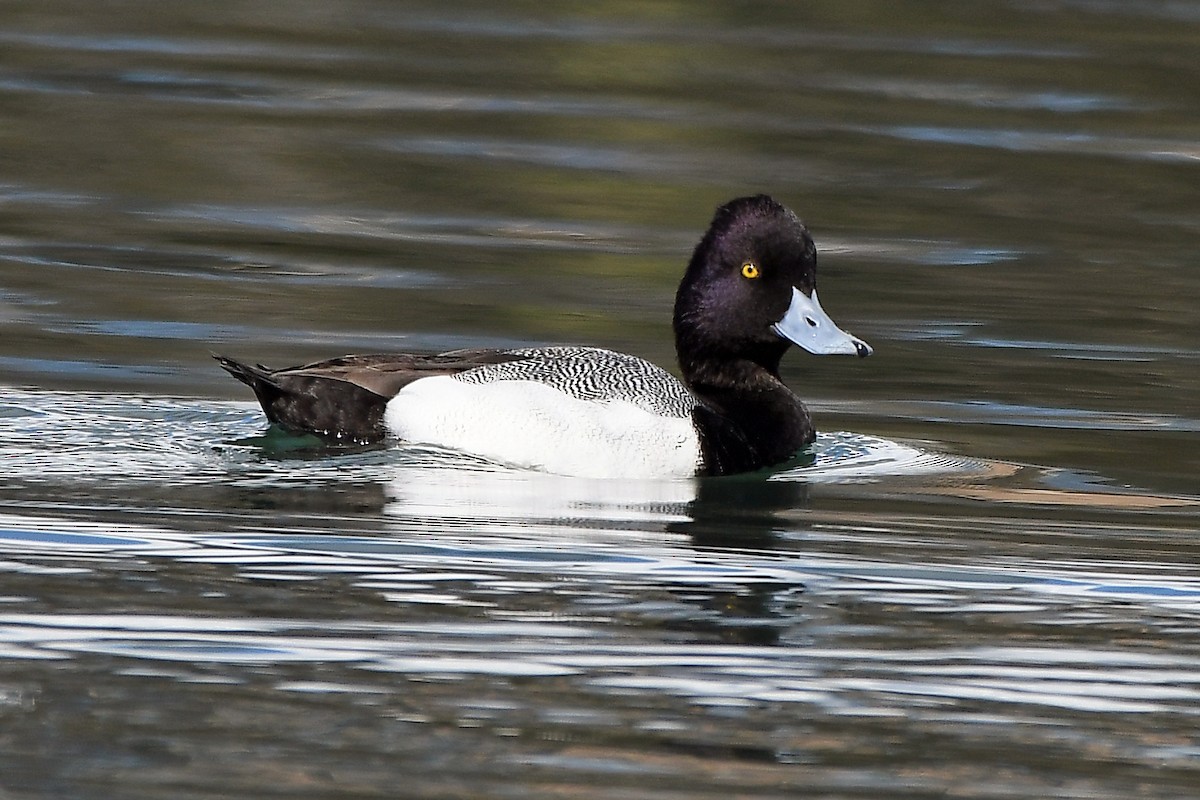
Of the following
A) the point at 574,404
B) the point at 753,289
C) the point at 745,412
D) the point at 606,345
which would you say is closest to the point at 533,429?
the point at 574,404

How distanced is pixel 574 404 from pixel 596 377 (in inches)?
7.4

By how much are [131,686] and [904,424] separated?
459 cm

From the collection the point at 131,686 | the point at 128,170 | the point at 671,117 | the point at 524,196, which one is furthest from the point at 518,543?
the point at 671,117

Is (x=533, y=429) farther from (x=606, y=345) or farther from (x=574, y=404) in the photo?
(x=606, y=345)

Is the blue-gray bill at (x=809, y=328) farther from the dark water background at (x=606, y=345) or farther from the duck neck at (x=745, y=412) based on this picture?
the dark water background at (x=606, y=345)

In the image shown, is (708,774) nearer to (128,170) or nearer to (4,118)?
(128,170)

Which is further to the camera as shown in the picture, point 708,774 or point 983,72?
point 983,72

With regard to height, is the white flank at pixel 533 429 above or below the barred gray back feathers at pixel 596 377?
below

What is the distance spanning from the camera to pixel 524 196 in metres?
13.3

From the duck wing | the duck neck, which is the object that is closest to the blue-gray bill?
the duck neck

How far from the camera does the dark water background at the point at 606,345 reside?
4.89 m

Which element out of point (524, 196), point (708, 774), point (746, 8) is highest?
point (746, 8)

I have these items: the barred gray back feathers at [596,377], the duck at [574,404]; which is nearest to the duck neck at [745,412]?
the duck at [574,404]

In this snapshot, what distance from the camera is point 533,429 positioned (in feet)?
25.5
